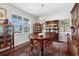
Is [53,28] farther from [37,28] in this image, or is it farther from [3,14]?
[3,14]

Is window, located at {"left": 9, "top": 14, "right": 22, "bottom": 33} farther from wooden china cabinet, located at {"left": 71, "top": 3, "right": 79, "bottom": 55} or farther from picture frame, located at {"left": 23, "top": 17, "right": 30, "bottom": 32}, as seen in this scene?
wooden china cabinet, located at {"left": 71, "top": 3, "right": 79, "bottom": 55}

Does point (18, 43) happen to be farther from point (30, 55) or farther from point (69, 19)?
point (69, 19)

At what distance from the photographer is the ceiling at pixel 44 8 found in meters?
2.47

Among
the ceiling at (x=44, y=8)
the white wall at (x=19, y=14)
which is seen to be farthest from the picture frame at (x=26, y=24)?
the ceiling at (x=44, y=8)

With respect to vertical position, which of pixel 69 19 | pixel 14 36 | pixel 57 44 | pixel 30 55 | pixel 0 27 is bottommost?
pixel 30 55

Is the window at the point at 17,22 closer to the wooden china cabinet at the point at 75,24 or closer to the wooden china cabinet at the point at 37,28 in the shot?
the wooden china cabinet at the point at 37,28

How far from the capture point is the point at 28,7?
2.54 meters

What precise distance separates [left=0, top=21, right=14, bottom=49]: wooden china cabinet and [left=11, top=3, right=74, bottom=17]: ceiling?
524 millimetres

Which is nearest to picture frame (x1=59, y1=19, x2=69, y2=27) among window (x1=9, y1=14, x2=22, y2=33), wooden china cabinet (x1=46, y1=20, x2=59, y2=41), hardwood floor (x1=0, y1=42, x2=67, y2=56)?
wooden china cabinet (x1=46, y1=20, x2=59, y2=41)

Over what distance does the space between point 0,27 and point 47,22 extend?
111 centimetres

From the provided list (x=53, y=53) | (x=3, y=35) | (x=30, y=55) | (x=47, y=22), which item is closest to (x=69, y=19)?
(x=47, y=22)

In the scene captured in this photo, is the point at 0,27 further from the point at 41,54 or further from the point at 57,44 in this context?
the point at 57,44

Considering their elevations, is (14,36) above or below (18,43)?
above

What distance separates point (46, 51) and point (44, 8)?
1046 mm
